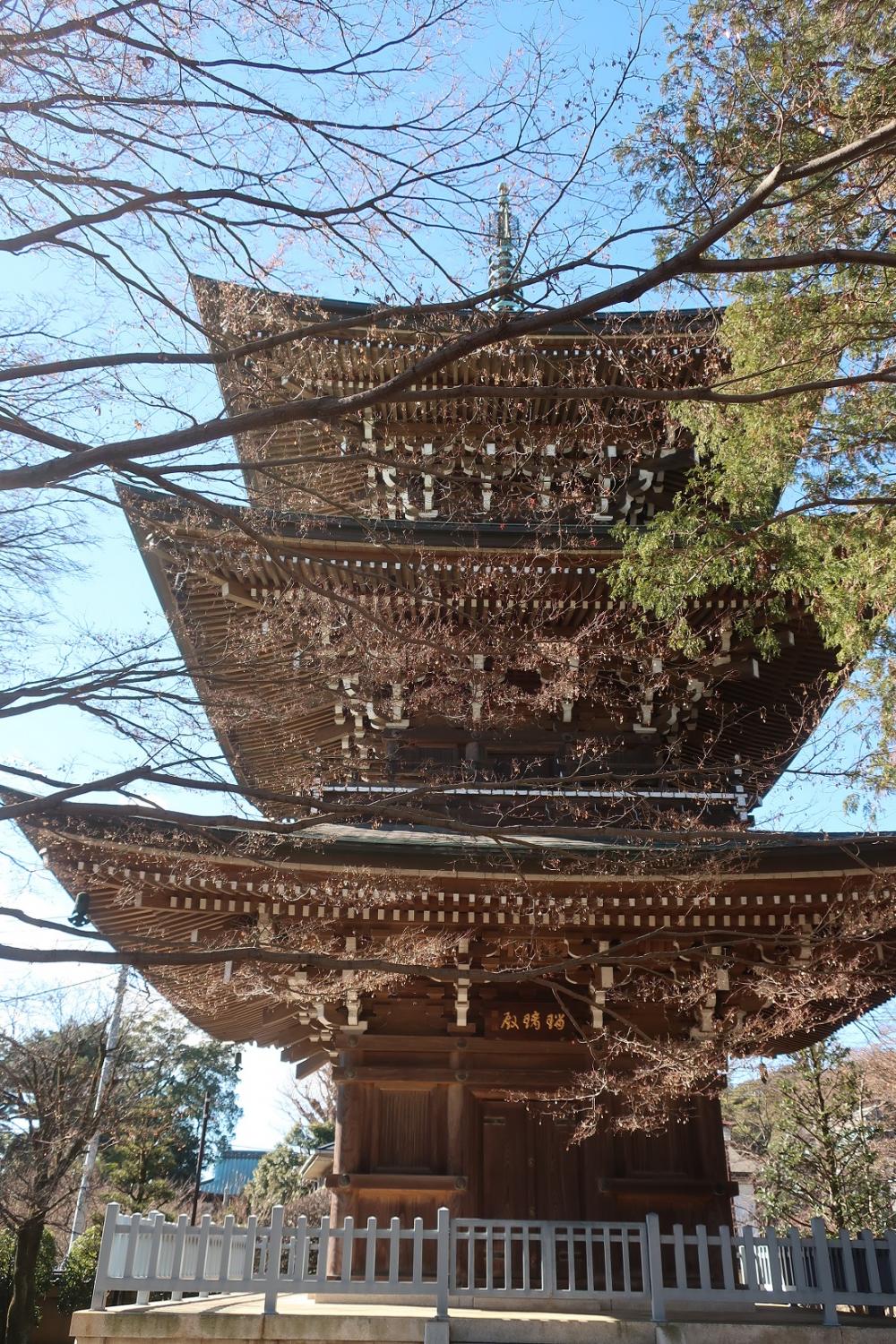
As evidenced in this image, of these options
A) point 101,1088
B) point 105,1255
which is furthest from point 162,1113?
point 105,1255

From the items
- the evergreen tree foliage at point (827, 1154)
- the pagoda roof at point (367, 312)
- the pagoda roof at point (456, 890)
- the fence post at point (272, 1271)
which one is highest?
the pagoda roof at point (367, 312)

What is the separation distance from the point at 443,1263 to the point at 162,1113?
62.3ft

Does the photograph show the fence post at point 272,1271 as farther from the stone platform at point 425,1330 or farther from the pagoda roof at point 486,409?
the pagoda roof at point 486,409

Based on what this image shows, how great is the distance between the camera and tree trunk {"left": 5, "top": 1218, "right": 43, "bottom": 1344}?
1383cm

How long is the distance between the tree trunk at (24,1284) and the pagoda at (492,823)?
5989 millimetres

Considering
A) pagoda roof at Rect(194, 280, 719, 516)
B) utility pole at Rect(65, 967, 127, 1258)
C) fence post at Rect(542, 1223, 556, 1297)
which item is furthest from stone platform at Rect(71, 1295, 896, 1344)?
utility pole at Rect(65, 967, 127, 1258)

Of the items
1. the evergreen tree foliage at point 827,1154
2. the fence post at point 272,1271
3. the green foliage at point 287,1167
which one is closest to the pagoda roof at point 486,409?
the fence post at point 272,1271

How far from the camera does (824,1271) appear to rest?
23.1 ft

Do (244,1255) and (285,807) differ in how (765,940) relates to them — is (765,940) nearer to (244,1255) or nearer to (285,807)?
(285,807)

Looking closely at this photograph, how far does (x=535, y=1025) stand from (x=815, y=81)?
7.65 m

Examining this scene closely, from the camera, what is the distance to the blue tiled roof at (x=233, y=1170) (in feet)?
141

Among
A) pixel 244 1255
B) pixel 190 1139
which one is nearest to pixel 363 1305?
pixel 244 1255

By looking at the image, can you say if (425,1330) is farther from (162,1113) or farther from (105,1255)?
(162,1113)

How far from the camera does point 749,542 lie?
7.70 meters
